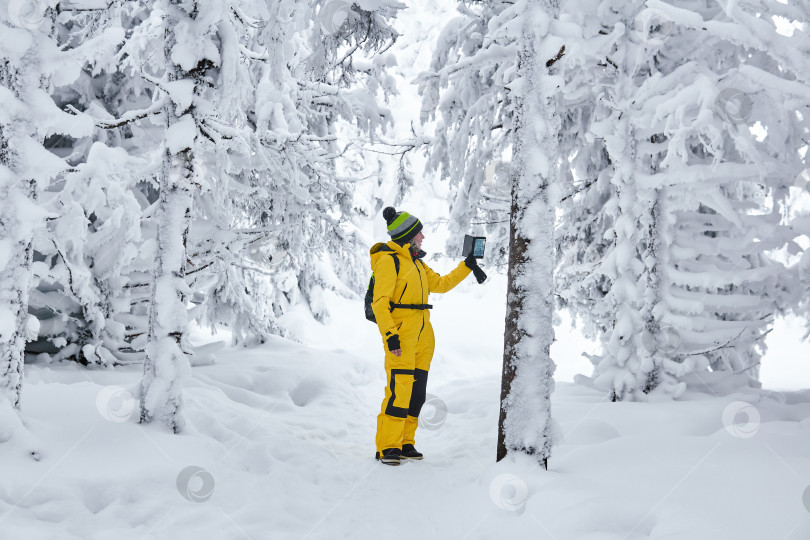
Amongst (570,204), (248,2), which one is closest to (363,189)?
(570,204)

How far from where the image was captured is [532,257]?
4.24 meters

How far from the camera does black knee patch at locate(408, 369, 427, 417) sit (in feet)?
18.8

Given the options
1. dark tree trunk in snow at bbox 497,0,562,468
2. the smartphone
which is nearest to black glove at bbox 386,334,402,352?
the smartphone

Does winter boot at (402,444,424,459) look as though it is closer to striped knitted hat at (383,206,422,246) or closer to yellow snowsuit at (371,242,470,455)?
yellow snowsuit at (371,242,470,455)

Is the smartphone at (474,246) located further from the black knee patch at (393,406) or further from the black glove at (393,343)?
the black knee patch at (393,406)

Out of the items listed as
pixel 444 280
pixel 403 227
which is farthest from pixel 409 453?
pixel 403 227

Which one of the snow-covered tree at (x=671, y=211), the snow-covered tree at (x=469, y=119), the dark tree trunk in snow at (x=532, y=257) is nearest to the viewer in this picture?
the dark tree trunk in snow at (x=532, y=257)

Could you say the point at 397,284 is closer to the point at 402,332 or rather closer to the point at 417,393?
the point at 402,332

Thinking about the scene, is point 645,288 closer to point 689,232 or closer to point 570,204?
point 689,232

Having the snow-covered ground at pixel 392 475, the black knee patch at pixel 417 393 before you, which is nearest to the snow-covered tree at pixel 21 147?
the snow-covered ground at pixel 392 475

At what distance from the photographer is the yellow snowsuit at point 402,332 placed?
5398mm

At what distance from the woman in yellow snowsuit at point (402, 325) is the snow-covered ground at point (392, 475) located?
0.34 metres

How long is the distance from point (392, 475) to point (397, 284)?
1.82 m

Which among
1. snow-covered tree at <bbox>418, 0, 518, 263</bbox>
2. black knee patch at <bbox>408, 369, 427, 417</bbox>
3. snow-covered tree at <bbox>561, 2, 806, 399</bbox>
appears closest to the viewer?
snow-covered tree at <bbox>561, 2, 806, 399</bbox>
